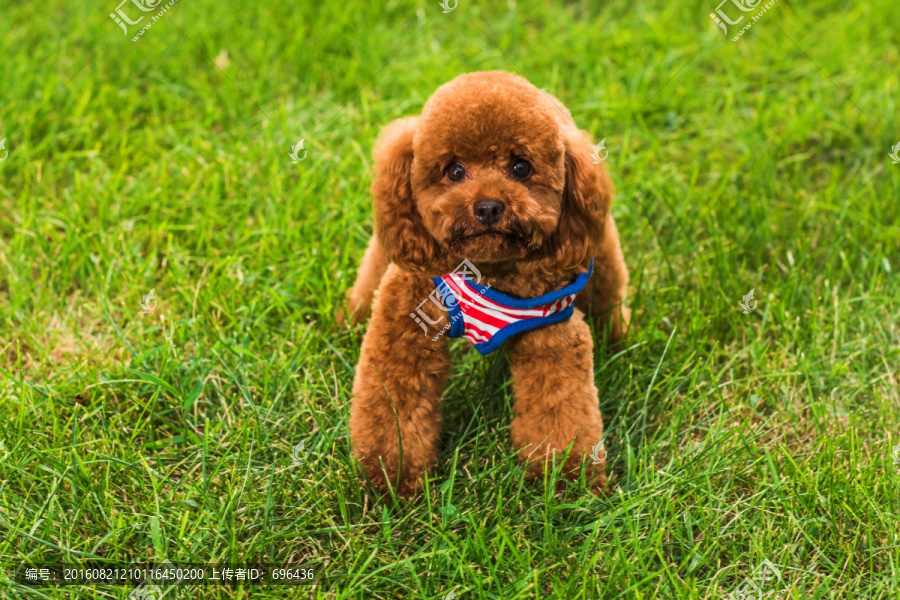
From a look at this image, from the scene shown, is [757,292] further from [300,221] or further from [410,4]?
[410,4]

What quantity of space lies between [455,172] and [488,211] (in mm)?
193

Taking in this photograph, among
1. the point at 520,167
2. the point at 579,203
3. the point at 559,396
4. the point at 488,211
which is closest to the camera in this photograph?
the point at 488,211

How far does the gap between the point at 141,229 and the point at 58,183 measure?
643 millimetres

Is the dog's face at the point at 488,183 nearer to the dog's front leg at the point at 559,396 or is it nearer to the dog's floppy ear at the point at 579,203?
the dog's floppy ear at the point at 579,203

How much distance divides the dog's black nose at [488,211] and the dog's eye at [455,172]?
15cm

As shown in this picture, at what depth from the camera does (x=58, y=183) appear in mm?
3850

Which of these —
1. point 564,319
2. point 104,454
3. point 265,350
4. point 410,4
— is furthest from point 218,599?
point 410,4

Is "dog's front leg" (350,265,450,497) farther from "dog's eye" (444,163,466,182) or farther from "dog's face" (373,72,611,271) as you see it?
"dog's eye" (444,163,466,182)

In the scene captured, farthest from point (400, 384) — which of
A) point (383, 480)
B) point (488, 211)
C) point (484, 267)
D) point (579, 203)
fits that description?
point (579, 203)

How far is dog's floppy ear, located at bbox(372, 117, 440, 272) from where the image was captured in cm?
234

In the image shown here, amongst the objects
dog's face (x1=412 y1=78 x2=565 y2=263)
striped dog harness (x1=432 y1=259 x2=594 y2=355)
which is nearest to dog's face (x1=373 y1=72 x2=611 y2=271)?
dog's face (x1=412 y1=78 x2=565 y2=263)

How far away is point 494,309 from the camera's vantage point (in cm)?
244

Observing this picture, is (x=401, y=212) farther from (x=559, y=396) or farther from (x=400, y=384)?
(x=559, y=396)

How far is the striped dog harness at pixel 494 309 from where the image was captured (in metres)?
2.44
